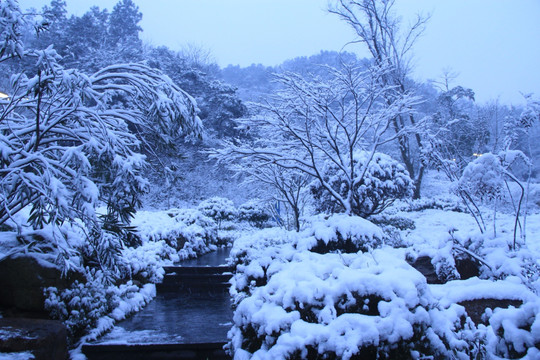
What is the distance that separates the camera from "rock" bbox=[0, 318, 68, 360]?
2.89m

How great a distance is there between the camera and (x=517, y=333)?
2.65 m

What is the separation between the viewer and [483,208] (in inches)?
556

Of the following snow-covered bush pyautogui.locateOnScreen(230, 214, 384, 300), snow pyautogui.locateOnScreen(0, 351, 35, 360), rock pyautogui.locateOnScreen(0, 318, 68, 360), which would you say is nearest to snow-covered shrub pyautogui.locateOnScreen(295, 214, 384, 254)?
snow-covered bush pyautogui.locateOnScreen(230, 214, 384, 300)

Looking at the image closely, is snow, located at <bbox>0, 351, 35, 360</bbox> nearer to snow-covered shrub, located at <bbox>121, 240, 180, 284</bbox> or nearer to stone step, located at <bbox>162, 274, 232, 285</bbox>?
snow-covered shrub, located at <bbox>121, 240, 180, 284</bbox>

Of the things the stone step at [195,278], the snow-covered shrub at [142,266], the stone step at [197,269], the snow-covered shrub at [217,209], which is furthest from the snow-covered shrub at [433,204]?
the snow-covered shrub at [142,266]

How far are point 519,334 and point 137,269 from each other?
6.23 m

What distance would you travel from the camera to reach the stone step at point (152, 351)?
3904 mm

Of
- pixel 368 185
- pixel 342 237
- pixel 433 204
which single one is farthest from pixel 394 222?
pixel 342 237

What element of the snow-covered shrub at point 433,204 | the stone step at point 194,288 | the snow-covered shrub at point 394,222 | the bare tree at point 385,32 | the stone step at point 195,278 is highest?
the bare tree at point 385,32

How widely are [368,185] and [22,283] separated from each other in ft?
27.7

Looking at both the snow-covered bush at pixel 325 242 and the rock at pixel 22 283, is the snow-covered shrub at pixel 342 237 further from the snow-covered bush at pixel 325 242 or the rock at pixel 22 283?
the rock at pixel 22 283

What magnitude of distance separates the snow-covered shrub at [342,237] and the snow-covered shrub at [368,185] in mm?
5203

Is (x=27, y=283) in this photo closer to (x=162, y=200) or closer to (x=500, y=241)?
(x=500, y=241)

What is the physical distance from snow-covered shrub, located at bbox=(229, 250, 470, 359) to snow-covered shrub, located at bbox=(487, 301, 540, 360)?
254 millimetres
